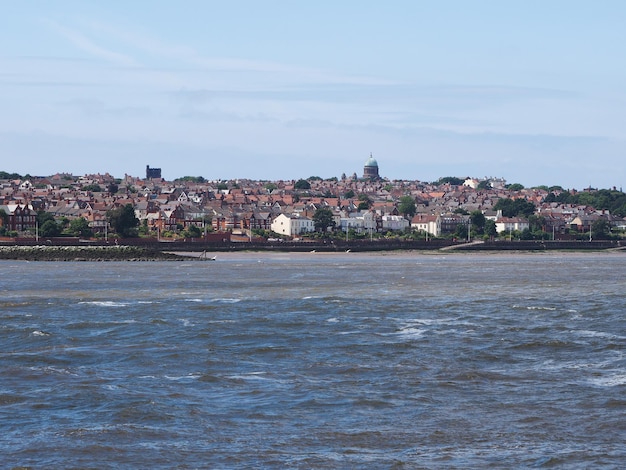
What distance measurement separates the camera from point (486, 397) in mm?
22359

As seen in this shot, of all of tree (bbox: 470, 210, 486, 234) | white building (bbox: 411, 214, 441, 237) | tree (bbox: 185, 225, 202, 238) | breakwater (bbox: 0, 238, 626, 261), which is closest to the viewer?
breakwater (bbox: 0, 238, 626, 261)

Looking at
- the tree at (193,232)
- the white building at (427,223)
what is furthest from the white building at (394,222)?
the tree at (193,232)

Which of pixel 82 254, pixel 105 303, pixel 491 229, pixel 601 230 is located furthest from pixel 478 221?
pixel 105 303

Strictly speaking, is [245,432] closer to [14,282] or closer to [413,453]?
[413,453]

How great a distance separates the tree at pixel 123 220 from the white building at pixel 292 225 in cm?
3345

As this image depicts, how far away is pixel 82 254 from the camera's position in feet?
350

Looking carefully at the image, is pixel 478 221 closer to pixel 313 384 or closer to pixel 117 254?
pixel 117 254

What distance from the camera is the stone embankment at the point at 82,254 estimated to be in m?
106

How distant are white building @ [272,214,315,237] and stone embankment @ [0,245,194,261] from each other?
54624 mm

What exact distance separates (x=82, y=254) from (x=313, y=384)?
85535 mm

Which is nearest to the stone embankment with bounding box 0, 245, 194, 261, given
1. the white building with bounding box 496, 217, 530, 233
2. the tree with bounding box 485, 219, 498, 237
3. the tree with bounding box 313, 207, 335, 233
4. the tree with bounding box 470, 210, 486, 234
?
the tree with bounding box 313, 207, 335, 233

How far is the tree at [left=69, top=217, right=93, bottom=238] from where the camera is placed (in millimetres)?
134125

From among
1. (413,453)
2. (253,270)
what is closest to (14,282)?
(253,270)

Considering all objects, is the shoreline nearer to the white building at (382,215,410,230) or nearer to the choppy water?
the choppy water
